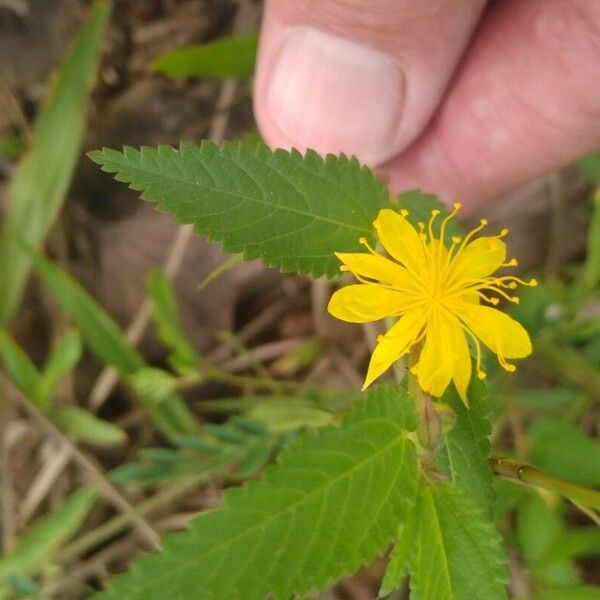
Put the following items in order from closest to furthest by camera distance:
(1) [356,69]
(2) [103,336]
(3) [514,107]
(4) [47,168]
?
1. (1) [356,69]
2. (3) [514,107]
3. (2) [103,336]
4. (4) [47,168]

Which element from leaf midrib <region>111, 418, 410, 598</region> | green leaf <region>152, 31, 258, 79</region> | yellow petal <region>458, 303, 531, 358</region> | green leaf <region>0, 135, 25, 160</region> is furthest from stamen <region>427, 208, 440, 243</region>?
green leaf <region>0, 135, 25, 160</region>

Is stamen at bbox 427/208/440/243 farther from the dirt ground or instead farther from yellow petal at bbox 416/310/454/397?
the dirt ground

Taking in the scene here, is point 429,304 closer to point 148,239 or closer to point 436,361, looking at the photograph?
point 436,361

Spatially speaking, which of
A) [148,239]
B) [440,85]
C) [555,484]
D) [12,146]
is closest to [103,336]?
[148,239]

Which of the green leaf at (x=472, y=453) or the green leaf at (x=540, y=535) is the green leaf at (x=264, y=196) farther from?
the green leaf at (x=540, y=535)

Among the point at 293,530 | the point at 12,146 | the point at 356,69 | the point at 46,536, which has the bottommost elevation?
the point at 46,536
